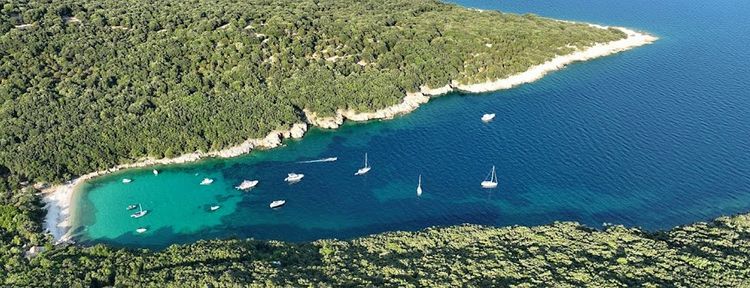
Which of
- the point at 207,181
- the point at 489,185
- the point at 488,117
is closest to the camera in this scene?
the point at 489,185

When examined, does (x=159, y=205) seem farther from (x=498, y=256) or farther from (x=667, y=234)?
(x=667, y=234)

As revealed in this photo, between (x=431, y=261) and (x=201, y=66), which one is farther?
(x=201, y=66)

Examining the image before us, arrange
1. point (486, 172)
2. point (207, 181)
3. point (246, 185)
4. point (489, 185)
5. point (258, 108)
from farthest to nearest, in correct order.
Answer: point (258, 108)
point (486, 172)
point (207, 181)
point (489, 185)
point (246, 185)

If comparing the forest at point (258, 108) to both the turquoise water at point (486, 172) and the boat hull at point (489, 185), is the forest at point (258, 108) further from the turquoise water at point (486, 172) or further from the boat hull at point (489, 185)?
the boat hull at point (489, 185)

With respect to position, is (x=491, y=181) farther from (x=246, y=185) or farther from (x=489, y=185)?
(x=246, y=185)

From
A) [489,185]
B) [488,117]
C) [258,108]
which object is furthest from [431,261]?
[488,117]

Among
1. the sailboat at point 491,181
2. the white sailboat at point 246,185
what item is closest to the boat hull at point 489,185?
the sailboat at point 491,181

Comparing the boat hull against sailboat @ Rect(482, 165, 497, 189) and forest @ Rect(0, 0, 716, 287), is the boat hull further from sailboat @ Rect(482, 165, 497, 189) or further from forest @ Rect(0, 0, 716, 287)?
forest @ Rect(0, 0, 716, 287)

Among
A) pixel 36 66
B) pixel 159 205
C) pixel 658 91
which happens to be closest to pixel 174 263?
pixel 159 205
